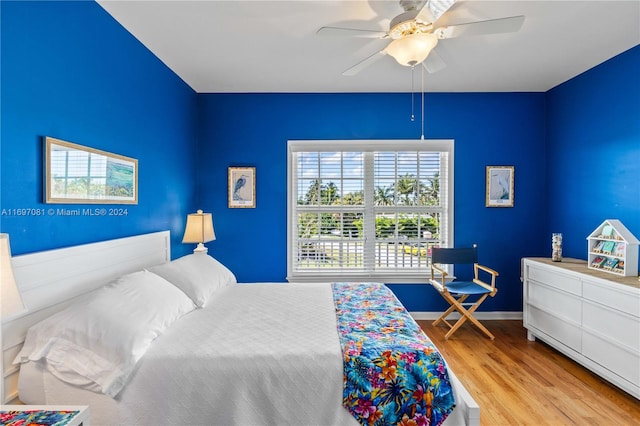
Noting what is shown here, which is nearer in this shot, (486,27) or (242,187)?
(486,27)

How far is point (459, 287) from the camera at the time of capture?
11.3 feet

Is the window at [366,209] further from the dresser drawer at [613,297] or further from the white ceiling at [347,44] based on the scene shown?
the dresser drawer at [613,297]

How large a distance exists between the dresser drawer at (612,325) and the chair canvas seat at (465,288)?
0.82 m

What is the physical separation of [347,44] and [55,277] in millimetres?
2557

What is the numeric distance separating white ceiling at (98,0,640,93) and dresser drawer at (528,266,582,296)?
197cm

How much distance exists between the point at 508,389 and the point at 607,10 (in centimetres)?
277

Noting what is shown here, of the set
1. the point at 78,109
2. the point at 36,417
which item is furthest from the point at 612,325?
the point at 78,109

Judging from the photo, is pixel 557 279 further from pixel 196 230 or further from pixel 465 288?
pixel 196 230

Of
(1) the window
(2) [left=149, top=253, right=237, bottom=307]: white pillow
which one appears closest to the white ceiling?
(1) the window

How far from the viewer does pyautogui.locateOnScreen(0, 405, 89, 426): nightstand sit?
3.91 ft

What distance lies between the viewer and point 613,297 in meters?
2.42

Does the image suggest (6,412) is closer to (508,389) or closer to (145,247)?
(145,247)

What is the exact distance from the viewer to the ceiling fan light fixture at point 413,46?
1944 mm

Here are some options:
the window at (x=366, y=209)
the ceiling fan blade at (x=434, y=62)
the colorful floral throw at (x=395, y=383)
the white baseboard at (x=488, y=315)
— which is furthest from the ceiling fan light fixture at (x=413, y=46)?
the white baseboard at (x=488, y=315)
